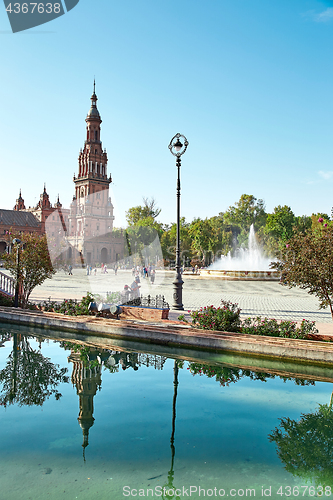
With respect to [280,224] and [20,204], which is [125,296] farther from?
[20,204]

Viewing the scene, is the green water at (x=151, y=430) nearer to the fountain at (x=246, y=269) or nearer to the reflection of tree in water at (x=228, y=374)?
the reflection of tree in water at (x=228, y=374)

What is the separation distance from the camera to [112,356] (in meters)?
10.9

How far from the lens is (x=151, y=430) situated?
6.50 m

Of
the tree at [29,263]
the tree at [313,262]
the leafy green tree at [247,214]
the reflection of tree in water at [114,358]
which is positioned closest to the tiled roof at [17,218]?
the leafy green tree at [247,214]

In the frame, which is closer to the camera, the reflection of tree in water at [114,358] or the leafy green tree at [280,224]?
the reflection of tree in water at [114,358]

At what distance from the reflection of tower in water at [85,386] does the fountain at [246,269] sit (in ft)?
89.3

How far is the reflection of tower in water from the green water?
2 centimetres

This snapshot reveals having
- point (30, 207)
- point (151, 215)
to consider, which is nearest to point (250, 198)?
point (151, 215)

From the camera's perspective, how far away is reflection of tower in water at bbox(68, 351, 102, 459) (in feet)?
22.4

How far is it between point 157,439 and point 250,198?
9428 cm

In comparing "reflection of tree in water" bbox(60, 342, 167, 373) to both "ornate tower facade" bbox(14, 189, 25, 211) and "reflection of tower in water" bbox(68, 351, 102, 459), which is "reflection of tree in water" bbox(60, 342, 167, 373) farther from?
"ornate tower facade" bbox(14, 189, 25, 211)

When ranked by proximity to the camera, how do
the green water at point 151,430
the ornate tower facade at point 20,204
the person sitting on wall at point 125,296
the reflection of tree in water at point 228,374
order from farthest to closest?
the ornate tower facade at point 20,204 < the person sitting on wall at point 125,296 < the reflection of tree in water at point 228,374 < the green water at point 151,430

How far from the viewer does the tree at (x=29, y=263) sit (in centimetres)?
1597

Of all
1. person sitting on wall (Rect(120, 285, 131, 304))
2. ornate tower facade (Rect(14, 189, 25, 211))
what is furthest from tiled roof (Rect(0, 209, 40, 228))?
person sitting on wall (Rect(120, 285, 131, 304))
